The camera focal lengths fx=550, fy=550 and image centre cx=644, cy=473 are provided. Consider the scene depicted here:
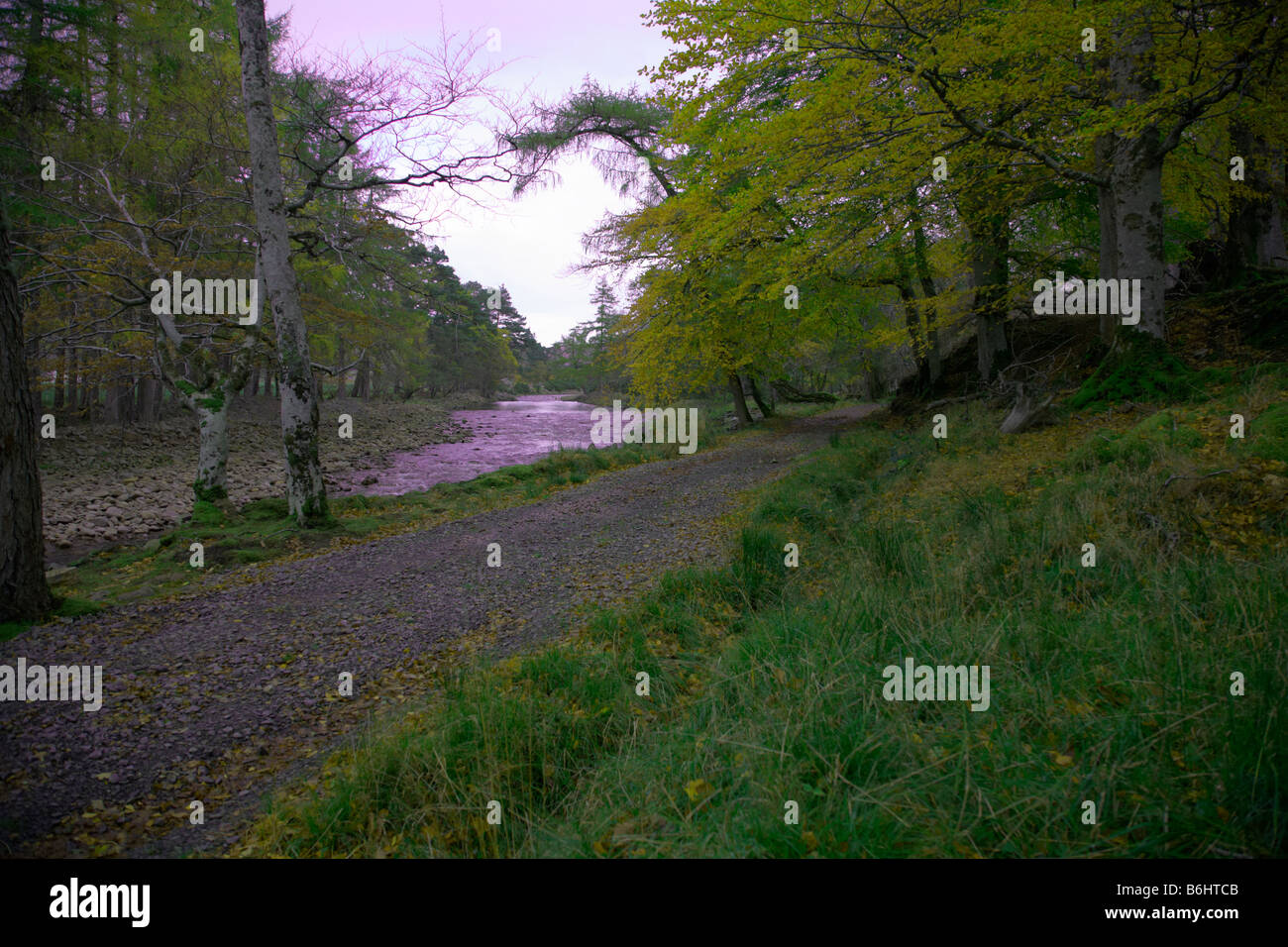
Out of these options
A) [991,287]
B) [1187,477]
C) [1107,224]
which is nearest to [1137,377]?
[1107,224]

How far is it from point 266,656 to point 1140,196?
11744 mm

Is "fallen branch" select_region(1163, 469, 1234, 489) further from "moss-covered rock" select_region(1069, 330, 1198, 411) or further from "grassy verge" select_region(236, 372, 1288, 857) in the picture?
"moss-covered rock" select_region(1069, 330, 1198, 411)

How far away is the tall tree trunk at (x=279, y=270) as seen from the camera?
325 inches

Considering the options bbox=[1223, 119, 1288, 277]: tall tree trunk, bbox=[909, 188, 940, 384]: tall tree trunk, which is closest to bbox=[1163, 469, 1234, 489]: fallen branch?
bbox=[909, 188, 940, 384]: tall tree trunk

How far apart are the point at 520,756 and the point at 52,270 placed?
465 inches

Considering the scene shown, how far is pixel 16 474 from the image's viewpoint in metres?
5.06

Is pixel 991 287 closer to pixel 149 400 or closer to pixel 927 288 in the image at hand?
pixel 927 288

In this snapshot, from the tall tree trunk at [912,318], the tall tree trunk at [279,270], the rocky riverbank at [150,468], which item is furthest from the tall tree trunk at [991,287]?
the rocky riverbank at [150,468]

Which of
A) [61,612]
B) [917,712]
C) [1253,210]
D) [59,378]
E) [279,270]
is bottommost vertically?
[61,612]

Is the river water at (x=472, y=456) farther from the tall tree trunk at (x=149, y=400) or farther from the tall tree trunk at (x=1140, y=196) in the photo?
the tall tree trunk at (x=1140, y=196)

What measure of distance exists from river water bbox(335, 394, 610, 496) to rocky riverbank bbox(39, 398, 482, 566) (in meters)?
0.85

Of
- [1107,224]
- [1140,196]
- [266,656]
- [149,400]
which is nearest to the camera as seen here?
[266,656]

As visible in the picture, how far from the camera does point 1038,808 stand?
1998 mm

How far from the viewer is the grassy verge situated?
1997 millimetres
